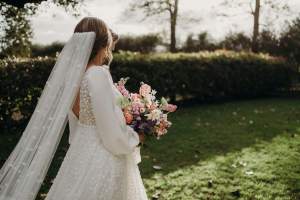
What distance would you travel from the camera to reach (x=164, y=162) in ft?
31.9

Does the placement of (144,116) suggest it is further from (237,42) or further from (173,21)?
(237,42)

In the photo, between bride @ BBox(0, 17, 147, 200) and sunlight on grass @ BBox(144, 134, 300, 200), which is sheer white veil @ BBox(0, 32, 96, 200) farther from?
sunlight on grass @ BBox(144, 134, 300, 200)

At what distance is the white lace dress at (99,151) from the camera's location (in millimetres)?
4391

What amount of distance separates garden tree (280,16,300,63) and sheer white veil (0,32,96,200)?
2221 centimetres

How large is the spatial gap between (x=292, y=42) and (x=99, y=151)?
23238mm

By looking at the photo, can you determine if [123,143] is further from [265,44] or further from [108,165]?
[265,44]

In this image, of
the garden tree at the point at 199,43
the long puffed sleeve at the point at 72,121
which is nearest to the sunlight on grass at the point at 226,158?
the long puffed sleeve at the point at 72,121

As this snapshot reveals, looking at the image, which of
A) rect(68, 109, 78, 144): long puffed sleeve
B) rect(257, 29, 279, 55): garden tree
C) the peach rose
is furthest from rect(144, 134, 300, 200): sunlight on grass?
rect(257, 29, 279, 55): garden tree

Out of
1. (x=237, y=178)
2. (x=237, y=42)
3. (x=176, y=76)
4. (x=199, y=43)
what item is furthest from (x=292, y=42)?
(x=237, y=178)

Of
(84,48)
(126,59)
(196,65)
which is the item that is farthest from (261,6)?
(84,48)

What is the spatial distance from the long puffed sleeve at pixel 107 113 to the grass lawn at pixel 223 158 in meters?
3.35

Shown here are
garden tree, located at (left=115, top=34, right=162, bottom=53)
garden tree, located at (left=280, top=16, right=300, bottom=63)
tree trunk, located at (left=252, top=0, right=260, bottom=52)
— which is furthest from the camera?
garden tree, located at (left=115, top=34, right=162, bottom=53)

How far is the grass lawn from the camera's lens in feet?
25.9

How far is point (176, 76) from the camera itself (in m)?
18.3
